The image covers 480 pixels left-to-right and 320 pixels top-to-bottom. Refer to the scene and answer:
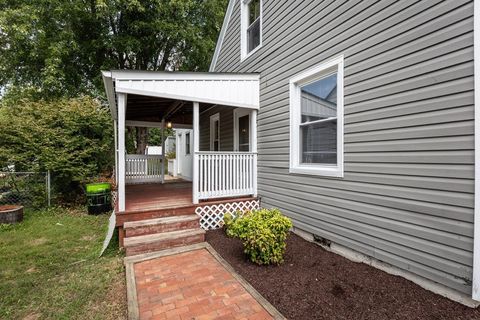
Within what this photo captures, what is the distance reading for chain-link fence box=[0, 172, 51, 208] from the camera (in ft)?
23.1

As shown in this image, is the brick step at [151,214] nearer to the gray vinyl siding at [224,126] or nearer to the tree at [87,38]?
the gray vinyl siding at [224,126]

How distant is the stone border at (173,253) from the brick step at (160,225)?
1.58ft

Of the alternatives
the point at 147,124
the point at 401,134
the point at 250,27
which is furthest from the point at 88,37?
the point at 401,134

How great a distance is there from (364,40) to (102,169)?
832 cm

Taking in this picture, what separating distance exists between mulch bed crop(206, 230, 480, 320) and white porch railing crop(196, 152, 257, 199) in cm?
169

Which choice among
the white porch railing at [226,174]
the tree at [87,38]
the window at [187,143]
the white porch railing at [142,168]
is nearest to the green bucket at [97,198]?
the white porch railing at [142,168]

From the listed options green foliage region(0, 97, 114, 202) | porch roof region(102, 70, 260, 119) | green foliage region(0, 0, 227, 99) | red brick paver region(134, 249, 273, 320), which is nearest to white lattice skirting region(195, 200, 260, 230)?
red brick paver region(134, 249, 273, 320)

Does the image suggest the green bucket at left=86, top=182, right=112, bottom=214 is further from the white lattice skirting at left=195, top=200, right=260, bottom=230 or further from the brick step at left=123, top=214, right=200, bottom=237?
the white lattice skirting at left=195, top=200, right=260, bottom=230

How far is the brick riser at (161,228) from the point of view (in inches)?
167

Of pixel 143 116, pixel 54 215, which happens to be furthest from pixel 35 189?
pixel 143 116

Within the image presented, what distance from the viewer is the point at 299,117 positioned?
4.73 m

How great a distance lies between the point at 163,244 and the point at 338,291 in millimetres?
2712

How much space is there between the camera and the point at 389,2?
3.11 meters

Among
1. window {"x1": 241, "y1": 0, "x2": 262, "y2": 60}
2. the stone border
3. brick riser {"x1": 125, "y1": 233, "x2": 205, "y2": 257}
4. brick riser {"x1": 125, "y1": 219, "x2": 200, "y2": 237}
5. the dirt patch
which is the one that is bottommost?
the dirt patch
